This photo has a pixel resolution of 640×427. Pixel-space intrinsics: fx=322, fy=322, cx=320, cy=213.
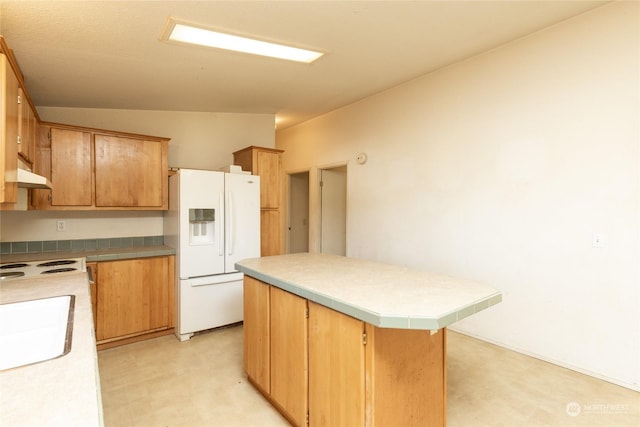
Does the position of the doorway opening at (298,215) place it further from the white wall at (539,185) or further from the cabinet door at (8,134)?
the cabinet door at (8,134)

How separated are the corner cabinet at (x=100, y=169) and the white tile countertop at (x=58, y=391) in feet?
7.49

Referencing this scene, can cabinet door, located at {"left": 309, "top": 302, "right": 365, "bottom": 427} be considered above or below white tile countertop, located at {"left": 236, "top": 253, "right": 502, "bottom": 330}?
below

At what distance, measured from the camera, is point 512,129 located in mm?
2846

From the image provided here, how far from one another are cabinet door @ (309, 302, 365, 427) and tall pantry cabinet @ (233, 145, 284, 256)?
2461 mm

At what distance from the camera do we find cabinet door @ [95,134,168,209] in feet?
10.2

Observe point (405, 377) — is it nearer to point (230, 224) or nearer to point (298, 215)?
point (230, 224)

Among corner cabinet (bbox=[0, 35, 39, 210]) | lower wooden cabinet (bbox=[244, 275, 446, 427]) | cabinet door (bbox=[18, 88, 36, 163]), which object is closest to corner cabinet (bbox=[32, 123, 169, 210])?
cabinet door (bbox=[18, 88, 36, 163])

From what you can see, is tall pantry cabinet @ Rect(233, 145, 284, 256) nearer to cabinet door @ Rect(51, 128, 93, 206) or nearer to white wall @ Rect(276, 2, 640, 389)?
white wall @ Rect(276, 2, 640, 389)

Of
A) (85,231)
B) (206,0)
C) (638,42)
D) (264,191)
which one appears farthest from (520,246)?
(85,231)

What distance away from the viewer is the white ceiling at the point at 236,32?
2.00 m

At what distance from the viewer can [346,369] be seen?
1473 mm

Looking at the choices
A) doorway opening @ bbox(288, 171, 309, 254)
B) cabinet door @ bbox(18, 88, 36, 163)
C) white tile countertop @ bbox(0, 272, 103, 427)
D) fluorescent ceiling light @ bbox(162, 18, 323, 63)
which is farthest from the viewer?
doorway opening @ bbox(288, 171, 309, 254)

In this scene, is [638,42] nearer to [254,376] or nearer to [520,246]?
[520,246]

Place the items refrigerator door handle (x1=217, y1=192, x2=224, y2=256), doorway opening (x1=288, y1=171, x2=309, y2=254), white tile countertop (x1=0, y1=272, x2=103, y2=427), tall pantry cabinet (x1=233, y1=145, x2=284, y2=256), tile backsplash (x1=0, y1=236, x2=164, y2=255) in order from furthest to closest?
doorway opening (x1=288, y1=171, x2=309, y2=254)
tall pantry cabinet (x1=233, y1=145, x2=284, y2=256)
refrigerator door handle (x1=217, y1=192, x2=224, y2=256)
tile backsplash (x1=0, y1=236, x2=164, y2=255)
white tile countertop (x1=0, y1=272, x2=103, y2=427)
